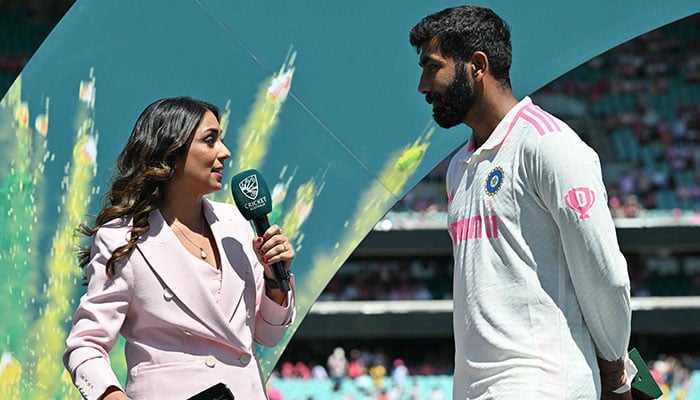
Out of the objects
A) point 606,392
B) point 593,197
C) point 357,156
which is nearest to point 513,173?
point 593,197

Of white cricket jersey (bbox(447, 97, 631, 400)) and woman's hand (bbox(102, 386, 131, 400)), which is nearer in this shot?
white cricket jersey (bbox(447, 97, 631, 400))

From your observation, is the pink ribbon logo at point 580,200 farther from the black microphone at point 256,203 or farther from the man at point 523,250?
the black microphone at point 256,203

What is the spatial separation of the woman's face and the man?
50cm

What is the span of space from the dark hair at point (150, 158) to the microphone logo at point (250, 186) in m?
0.14

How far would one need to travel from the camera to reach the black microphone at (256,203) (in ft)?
8.37

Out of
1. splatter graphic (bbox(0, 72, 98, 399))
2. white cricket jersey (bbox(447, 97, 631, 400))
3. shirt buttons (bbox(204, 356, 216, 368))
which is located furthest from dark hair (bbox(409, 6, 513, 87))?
splatter graphic (bbox(0, 72, 98, 399))

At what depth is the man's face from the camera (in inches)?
97.3

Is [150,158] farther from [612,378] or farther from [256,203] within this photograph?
[612,378]

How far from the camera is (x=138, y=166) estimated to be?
2.59 m

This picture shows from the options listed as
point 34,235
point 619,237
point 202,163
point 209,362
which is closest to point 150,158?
point 202,163

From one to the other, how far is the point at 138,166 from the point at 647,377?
3.89 feet

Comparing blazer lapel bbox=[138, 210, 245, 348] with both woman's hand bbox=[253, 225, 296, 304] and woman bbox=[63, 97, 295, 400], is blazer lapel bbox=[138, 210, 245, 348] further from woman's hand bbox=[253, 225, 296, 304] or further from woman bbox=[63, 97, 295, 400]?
woman's hand bbox=[253, 225, 296, 304]

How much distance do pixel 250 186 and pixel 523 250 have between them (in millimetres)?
624

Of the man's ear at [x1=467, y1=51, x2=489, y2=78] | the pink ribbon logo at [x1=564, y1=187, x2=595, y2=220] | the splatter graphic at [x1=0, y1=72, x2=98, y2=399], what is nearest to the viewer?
the pink ribbon logo at [x1=564, y1=187, x2=595, y2=220]
